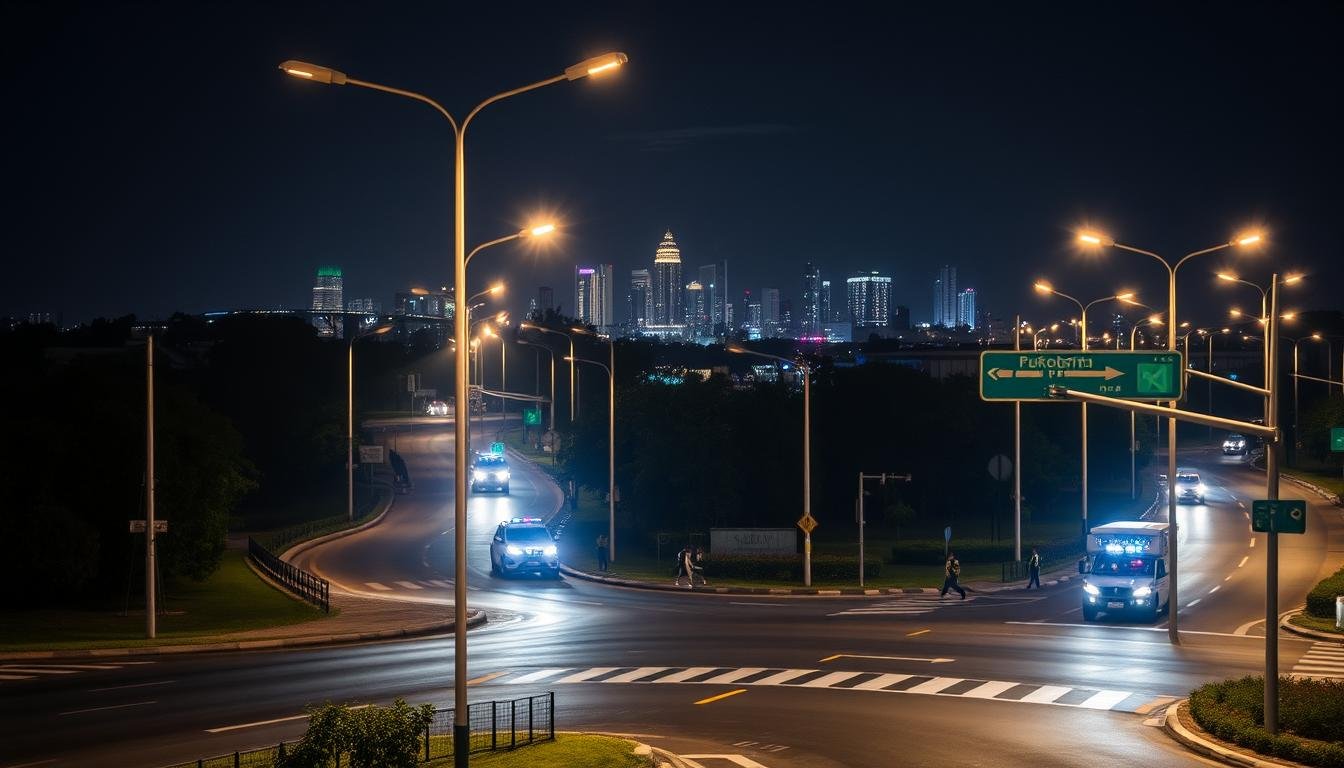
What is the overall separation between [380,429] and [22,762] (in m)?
113

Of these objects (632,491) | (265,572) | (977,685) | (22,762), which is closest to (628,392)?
(632,491)

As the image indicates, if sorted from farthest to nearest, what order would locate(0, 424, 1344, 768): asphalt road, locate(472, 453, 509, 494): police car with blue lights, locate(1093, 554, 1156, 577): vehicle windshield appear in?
locate(472, 453, 509, 494): police car with blue lights → locate(1093, 554, 1156, 577): vehicle windshield → locate(0, 424, 1344, 768): asphalt road

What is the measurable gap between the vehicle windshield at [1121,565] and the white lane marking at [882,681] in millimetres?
13146

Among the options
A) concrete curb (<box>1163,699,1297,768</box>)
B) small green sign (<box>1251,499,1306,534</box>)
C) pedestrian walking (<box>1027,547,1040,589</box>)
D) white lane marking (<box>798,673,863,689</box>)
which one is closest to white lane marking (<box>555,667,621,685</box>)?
white lane marking (<box>798,673,863,689</box>)

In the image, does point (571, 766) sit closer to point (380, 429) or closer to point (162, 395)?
point (162, 395)

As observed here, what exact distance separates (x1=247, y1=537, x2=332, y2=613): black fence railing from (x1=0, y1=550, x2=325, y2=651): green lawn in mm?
458

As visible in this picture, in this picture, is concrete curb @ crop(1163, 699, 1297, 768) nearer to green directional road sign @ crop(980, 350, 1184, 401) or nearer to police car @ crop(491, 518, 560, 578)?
green directional road sign @ crop(980, 350, 1184, 401)

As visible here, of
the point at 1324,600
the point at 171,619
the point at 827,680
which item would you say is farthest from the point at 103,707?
the point at 1324,600

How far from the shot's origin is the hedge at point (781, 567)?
51.8m

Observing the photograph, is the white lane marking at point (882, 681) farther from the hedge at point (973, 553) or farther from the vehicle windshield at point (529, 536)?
the hedge at point (973, 553)

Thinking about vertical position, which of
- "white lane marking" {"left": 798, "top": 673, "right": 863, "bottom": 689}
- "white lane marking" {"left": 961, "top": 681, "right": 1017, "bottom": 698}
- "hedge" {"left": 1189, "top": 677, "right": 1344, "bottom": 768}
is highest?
"hedge" {"left": 1189, "top": 677, "right": 1344, "bottom": 768}

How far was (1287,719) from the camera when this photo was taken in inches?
777

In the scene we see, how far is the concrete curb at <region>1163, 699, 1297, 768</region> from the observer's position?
18.7 m

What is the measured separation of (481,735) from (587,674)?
749 cm
